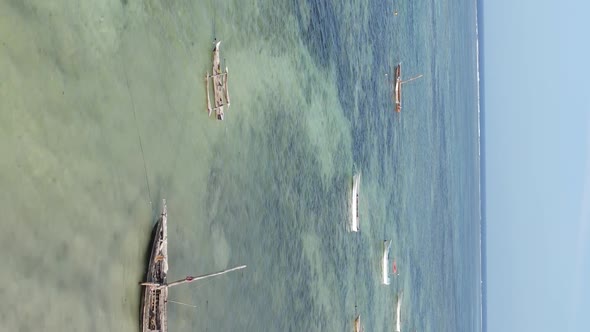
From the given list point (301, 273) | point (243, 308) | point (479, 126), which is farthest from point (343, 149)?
point (479, 126)

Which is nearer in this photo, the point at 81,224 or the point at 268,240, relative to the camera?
the point at 81,224

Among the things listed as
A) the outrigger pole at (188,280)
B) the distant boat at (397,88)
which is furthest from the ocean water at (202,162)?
the distant boat at (397,88)

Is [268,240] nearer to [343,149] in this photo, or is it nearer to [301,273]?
[301,273]

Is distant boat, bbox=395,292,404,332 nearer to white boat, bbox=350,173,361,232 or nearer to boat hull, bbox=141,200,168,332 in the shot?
white boat, bbox=350,173,361,232

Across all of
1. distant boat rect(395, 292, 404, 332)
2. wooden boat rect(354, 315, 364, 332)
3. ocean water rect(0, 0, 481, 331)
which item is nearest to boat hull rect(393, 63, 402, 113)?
ocean water rect(0, 0, 481, 331)

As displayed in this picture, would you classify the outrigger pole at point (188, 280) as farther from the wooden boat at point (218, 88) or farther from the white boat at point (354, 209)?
the white boat at point (354, 209)

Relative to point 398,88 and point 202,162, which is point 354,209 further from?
point 202,162
